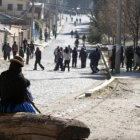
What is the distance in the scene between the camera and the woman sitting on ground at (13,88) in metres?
8.51

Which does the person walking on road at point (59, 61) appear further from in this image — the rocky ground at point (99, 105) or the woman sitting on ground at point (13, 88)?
the woman sitting on ground at point (13, 88)

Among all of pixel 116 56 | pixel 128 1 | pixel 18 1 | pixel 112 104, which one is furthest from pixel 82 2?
pixel 112 104

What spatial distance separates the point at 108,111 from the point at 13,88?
5.80m

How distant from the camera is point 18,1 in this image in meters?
98.2

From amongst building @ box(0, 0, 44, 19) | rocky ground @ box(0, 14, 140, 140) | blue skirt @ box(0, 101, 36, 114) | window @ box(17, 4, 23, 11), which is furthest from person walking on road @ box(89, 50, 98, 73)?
window @ box(17, 4, 23, 11)

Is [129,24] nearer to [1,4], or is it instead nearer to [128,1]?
[128,1]

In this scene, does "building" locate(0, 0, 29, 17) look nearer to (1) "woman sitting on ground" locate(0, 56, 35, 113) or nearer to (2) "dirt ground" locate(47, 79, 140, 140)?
(2) "dirt ground" locate(47, 79, 140, 140)

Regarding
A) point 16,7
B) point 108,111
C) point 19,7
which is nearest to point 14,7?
point 16,7

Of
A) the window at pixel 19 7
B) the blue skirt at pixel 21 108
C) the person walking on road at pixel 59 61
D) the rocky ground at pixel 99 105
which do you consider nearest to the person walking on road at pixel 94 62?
the person walking on road at pixel 59 61

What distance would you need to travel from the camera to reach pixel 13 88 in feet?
28.0

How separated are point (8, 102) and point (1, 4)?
297 feet

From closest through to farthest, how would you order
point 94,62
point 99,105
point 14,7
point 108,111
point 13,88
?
point 13,88, point 108,111, point 99,105, point 94,62, point 14,7

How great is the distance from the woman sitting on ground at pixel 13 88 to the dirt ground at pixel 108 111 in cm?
231

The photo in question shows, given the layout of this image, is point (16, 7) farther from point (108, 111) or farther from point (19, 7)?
point (108, 111)
